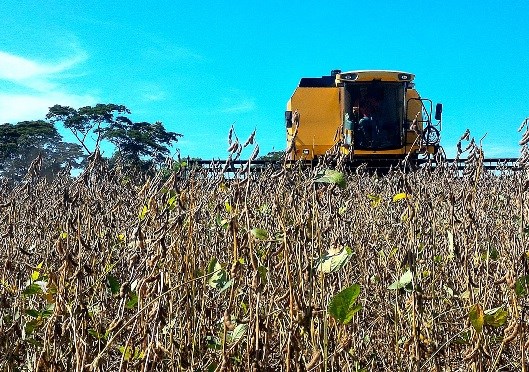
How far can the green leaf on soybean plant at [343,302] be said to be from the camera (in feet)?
4.11

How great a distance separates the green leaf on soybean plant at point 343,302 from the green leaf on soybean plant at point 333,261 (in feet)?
0.19

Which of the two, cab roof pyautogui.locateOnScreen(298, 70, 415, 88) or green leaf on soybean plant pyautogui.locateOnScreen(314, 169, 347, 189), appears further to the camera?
cab roof pyautogui.locateOnScreen(298, 70, 415, 88)

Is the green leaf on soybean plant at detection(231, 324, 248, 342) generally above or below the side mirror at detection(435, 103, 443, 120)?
below

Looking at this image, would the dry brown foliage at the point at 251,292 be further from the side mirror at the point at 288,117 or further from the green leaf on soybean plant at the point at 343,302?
the side mirror at the point at 288,117

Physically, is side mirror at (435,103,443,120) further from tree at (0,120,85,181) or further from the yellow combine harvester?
tree at (0,120,85,181)

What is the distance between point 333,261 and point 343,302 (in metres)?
0.10

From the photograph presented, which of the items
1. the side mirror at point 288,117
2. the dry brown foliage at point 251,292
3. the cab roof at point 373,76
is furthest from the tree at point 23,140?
the dry brown foliage at point 251,292

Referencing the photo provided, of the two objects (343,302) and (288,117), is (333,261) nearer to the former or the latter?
(343,302)

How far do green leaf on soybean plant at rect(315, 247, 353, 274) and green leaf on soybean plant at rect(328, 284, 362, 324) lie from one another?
0.06 metres

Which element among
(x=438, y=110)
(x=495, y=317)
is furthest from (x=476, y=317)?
(x=438, y=110)

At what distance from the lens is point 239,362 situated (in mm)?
1618

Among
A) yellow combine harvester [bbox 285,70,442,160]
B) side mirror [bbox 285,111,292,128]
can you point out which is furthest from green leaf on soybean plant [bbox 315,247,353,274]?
side mirror [bbox 285,111,292,128]

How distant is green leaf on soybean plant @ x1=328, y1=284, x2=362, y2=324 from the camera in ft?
4.11

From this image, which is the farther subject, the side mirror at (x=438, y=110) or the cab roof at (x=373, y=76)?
the cab roof at (x=373, y=76)
